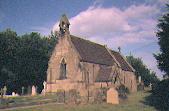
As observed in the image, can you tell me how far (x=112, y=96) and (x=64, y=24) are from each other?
18.4 metres

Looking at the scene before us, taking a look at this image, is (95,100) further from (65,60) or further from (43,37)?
(43,37)

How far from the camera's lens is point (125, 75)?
51500 mm

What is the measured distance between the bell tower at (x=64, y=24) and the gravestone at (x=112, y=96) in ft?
52.7

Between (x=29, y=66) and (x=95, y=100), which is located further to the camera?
(x=29, y=66)

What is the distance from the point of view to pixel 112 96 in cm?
2981

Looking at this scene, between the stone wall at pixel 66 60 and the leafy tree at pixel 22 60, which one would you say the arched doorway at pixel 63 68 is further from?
the leafy tree at pixel 22 60

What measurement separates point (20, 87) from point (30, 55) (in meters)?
7.92

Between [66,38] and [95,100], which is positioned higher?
[66,38]

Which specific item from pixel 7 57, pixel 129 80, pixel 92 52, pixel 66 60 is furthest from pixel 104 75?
pixel 7 57

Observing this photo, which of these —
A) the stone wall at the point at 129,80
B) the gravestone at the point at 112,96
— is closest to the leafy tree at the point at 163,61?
the gravestone at the point at 112,96

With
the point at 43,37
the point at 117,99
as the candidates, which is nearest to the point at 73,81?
the point at 117,99

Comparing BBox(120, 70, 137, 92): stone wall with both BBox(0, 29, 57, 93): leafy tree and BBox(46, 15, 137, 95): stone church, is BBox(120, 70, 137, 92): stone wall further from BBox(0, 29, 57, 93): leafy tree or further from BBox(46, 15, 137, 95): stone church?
BBox(0, 29, 57, 93): leafy tree

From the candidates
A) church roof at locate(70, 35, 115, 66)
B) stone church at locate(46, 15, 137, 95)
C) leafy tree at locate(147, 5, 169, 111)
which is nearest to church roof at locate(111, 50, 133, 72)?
church roof at locate(70, 35, 115, 66)

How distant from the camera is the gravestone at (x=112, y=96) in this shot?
96.7 feet
